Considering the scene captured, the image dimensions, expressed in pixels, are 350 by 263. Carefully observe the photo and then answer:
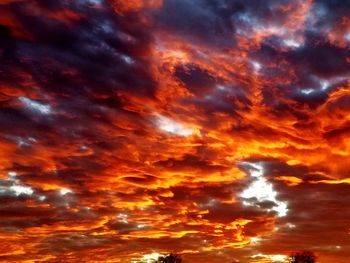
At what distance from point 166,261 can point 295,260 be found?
33058 mm

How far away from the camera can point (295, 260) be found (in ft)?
274

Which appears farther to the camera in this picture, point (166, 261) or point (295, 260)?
point (166, 261)

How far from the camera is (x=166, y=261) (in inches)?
4102
